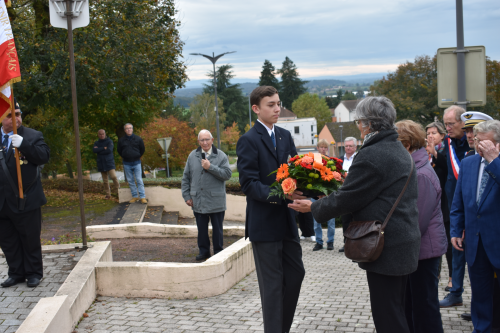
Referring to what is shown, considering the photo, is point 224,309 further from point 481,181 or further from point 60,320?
point 481,181

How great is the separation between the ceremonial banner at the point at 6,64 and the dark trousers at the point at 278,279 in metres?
3.63

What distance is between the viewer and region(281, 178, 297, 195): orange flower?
363cm

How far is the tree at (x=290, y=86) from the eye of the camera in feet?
379

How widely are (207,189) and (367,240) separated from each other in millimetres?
4645

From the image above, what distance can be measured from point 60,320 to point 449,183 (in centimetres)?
465

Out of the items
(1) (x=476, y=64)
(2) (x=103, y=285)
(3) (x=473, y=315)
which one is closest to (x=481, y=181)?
(3) (x=473, y=315)

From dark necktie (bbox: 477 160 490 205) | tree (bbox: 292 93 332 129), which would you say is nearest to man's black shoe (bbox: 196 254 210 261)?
dark necktie (bbox: 477 160 490 205)

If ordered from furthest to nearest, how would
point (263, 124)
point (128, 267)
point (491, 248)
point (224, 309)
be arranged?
1. point (128, 267)
2. point (224, 309)
3. point (263, 124)
4. point (491, 248)

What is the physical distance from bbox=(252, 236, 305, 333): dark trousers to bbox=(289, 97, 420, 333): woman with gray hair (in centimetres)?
90

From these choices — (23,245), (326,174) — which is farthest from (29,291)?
(326,174)

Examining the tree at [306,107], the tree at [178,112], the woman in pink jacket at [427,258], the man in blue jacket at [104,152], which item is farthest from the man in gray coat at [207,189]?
the tree at [306,107]

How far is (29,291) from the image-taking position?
17.2 feet

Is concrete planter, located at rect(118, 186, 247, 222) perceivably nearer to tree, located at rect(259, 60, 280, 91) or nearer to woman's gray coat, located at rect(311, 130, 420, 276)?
woman's gray coat, located at rect(311, 130, 420, 276)

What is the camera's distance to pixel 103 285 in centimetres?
586
